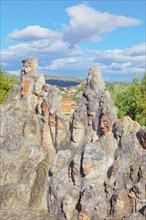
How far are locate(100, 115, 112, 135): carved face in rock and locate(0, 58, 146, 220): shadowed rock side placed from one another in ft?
0.22

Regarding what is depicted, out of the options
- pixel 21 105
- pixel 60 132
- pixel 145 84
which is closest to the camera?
pixel 60 132

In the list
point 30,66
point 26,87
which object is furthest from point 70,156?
point 30,66

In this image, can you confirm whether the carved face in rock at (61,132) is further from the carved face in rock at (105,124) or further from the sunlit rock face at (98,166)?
the carved face in rock at (105,124)

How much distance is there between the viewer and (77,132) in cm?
2625

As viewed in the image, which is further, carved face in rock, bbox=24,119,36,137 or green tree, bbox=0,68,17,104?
green tree, bbox=0,68,17,104

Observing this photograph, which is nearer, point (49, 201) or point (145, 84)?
point (49, 201)

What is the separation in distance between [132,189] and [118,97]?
1454 inches

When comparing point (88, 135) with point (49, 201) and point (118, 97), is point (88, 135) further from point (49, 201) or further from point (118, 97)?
point (118, 97)

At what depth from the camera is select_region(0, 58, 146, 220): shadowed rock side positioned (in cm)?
2169

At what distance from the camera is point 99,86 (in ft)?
87.9

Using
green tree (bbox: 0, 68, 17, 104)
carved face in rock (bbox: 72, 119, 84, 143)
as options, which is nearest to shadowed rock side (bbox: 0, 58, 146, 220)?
carved face in rock (bbox: 72, 119, 84, 143)

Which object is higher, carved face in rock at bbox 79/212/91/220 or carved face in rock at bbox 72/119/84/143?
carved face in rock at bbox 72/119/84/143

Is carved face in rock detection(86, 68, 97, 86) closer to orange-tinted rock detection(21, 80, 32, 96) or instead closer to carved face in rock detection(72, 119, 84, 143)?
carved face in rock detection(72, 119, 84, 143)

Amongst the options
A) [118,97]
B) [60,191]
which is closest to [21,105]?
[60,191]
